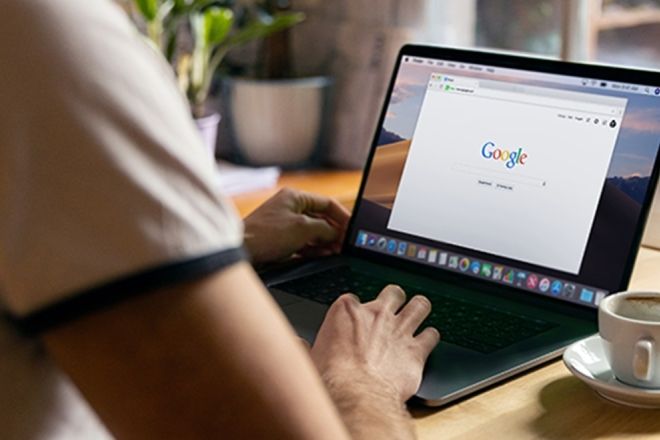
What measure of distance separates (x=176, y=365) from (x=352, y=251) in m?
0.80

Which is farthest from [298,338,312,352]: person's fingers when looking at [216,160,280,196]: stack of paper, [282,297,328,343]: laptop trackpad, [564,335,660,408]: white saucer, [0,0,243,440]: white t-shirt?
[216,160,280,196]: stack of paper

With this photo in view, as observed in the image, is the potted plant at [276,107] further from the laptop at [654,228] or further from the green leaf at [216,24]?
the laptop at [654,228]

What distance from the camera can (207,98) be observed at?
8.31 ft

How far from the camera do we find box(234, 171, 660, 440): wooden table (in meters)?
0.90

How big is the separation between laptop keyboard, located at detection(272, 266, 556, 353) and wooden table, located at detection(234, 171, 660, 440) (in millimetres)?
65

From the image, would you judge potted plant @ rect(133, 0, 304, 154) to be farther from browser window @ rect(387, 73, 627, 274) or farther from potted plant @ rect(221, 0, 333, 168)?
browser window @ rect(387, 73, 627, 274)

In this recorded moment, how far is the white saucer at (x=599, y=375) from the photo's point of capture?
3.03 ft

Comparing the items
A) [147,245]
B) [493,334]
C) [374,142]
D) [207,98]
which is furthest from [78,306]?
[207,98]

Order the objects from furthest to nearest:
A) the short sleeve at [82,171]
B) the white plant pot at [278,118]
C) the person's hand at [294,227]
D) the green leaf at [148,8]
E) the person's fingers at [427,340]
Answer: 1. the white plant pot at [278,118]
2. the green leaf at [148,8]
3. the person's hand at [294,227]
4. the person's fingers at [427,340]
5. the short sleeve at [82,171]

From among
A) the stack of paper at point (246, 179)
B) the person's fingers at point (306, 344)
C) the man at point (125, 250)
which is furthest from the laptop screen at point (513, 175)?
the stack of paper at point (246, 179)

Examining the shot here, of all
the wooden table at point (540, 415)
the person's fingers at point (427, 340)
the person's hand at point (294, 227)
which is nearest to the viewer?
the wooden table at point (540, 415)

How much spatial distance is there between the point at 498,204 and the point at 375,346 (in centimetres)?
32

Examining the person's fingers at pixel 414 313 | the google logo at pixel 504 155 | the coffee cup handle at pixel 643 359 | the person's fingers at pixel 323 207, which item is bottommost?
the person's fingers at pixel 323 207

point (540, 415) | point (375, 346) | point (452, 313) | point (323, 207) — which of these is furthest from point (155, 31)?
point (540, 415)
